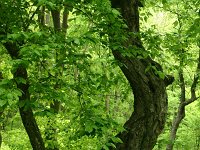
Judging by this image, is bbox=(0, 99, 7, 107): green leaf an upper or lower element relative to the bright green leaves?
lower

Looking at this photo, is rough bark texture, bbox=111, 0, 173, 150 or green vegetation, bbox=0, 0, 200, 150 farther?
rough bark texture, bbox=111, 0, 173, 150

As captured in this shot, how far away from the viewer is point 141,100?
6.58 m

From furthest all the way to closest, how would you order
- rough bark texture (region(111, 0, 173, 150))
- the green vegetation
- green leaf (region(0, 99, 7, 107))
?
rough bark texture (region(111, 0, 173, 150)) → the green vegetation → green leaf (region(0, 99, 7, 107))

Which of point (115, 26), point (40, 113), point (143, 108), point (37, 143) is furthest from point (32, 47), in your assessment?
point (143, 108)

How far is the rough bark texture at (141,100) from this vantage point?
6.47 meters

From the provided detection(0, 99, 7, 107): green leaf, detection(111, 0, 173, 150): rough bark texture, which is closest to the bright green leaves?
detection(0, 99, 7, 107): green leaf

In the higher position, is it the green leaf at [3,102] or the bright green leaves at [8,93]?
the bright green leaves at [8,93]

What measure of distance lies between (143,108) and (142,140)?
2.04 feet

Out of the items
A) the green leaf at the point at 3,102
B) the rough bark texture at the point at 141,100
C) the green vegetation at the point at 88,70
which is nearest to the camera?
the green leaf at the point at 3,102

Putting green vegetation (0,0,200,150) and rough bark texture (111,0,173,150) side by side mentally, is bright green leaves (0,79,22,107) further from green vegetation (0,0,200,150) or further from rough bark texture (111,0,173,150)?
rough bark texture (111,0,173,150)

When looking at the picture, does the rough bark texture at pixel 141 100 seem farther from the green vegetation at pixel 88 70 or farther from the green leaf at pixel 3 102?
the green leaf at pixel 3 102

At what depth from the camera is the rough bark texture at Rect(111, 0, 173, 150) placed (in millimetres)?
6473

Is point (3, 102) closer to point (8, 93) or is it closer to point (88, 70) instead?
point (8, 93)

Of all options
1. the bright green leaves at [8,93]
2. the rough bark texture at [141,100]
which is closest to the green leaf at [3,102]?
the bright green leaves at [8,93]
